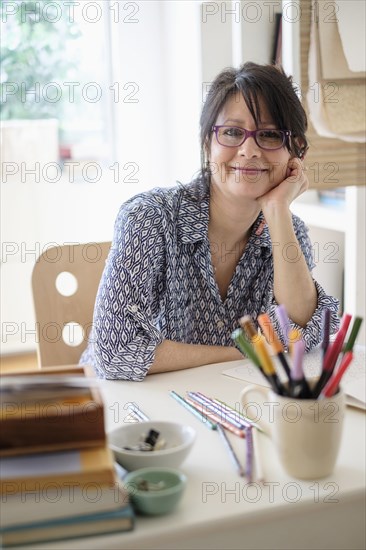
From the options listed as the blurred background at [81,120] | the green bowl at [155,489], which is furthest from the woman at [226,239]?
the blurred background at [81,120]

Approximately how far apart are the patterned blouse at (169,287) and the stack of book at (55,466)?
521mm

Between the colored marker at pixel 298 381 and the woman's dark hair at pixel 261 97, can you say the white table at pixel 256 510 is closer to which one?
the colored marker at pixel 298 381

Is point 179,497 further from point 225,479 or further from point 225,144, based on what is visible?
point 225,144

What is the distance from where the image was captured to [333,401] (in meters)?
0.99

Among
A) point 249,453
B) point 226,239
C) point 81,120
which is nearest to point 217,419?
point 249,453

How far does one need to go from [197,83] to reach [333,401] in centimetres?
216

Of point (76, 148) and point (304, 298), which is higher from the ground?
point (76, 148)

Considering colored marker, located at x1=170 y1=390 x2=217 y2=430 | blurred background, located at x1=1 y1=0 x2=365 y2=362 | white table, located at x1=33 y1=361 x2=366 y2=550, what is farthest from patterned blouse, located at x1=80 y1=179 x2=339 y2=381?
blurred background, located at x1=1 y1=0 x2=365 y2=362

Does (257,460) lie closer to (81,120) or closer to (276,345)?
(276,345)

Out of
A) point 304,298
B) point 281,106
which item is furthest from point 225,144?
point 304,298

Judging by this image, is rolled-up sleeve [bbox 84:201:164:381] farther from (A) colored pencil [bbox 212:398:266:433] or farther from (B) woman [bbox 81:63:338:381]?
(A) colored pencil [bbox 212:398:266:433]

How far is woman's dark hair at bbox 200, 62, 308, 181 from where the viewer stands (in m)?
1.68

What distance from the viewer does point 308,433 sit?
985mm

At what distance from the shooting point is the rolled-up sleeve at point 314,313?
1.61m
